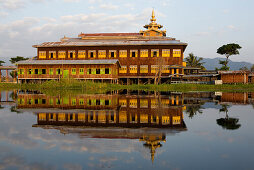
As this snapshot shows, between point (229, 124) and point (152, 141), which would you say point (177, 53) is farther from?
point (152, 141)

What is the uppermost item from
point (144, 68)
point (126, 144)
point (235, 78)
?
point (144, 68)

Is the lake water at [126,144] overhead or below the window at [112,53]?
below

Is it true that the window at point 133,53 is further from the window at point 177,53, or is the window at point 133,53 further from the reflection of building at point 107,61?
the window at point 177,53

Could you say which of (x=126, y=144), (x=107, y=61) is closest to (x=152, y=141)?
(x=126, y=144)

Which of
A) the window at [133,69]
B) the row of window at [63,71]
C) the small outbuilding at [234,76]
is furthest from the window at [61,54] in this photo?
the small outbuilding at [234,76]

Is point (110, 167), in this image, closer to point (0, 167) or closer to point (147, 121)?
point (0, 167)

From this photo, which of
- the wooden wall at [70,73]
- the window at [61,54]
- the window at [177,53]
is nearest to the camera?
the wooden wall at [70,73]

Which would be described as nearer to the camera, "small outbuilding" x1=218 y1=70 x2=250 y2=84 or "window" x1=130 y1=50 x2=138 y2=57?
"small outbuilding" x1=218 y1=70 x2=250 y2=84

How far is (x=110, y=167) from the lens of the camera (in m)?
4.05

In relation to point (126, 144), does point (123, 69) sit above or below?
above

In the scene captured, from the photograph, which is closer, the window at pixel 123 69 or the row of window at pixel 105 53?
the row of window at pixel 105 53

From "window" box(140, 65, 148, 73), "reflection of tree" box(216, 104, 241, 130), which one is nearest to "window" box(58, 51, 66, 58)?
"window" box(140, 65, 148, 73)

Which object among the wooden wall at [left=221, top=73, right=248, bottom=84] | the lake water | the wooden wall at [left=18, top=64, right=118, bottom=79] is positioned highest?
the wooden wall at [left=18, top=64, right=118, bottom=79]

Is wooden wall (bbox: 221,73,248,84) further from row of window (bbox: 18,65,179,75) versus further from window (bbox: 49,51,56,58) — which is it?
window (bbox: 49,51,56,58)
